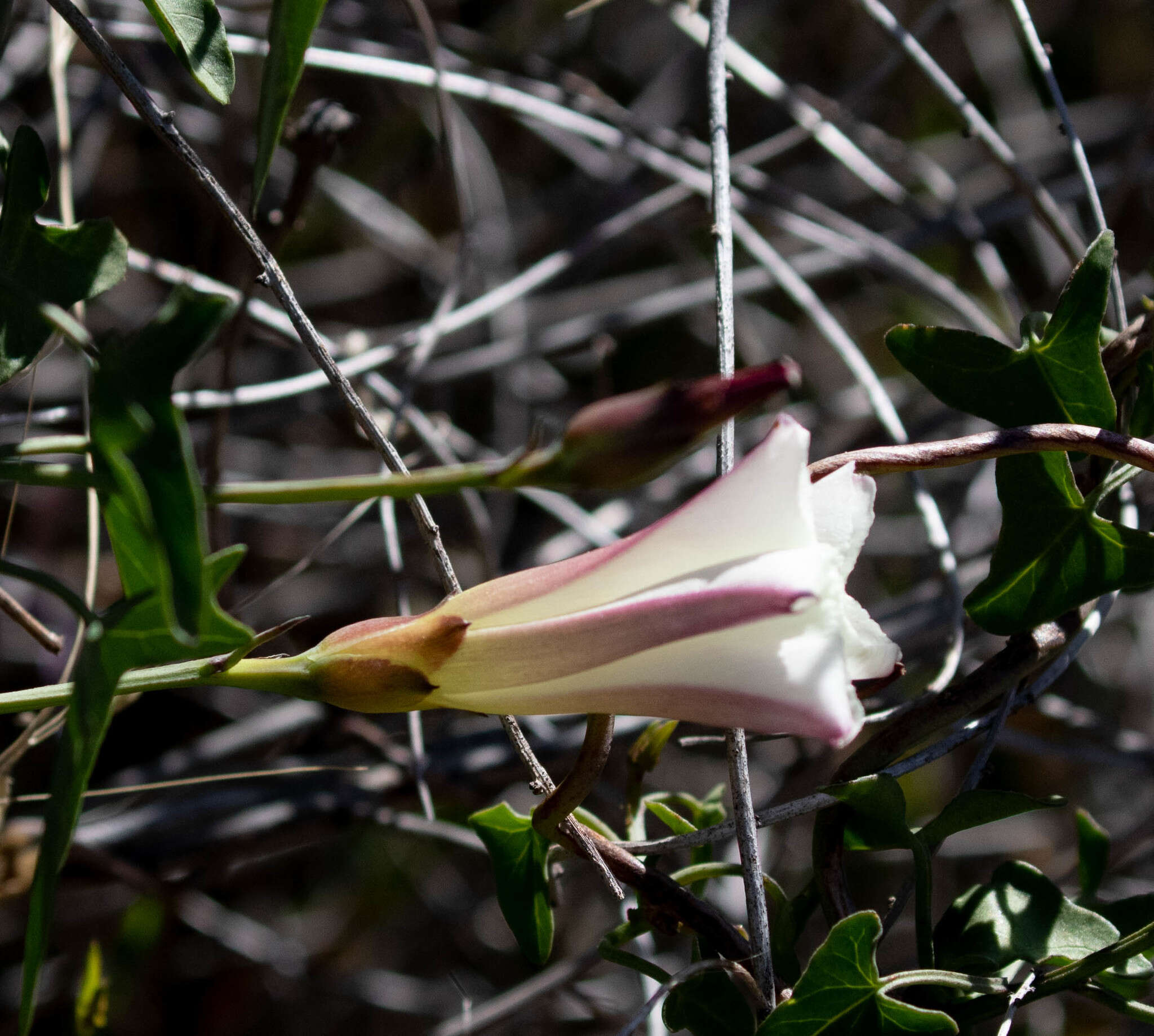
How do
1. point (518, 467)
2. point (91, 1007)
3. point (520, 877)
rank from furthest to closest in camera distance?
1. point (91, 1007)
2. point (520, 877)
3. point (518, 467)

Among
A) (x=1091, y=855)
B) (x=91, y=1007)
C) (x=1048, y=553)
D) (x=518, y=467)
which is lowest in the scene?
(x=91, y=1007)

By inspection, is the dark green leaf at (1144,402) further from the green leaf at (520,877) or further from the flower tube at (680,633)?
the green leaf at (520,877)

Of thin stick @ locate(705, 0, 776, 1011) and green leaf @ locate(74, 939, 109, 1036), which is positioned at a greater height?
thin stick @ locate(705, 0, 776, 1011)

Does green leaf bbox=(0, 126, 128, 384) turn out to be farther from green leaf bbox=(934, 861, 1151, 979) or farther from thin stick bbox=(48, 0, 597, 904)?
green leaf bbox=(934, 861, 1151, 979)

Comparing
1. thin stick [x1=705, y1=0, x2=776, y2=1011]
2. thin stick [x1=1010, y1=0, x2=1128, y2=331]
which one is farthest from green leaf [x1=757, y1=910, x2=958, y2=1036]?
thin stick [x1=1010, y1=0, x2=1128, y2=331]

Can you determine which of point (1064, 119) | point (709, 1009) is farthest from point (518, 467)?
point (1064, 119)

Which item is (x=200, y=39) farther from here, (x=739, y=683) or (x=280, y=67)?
(x=739, y=683)
